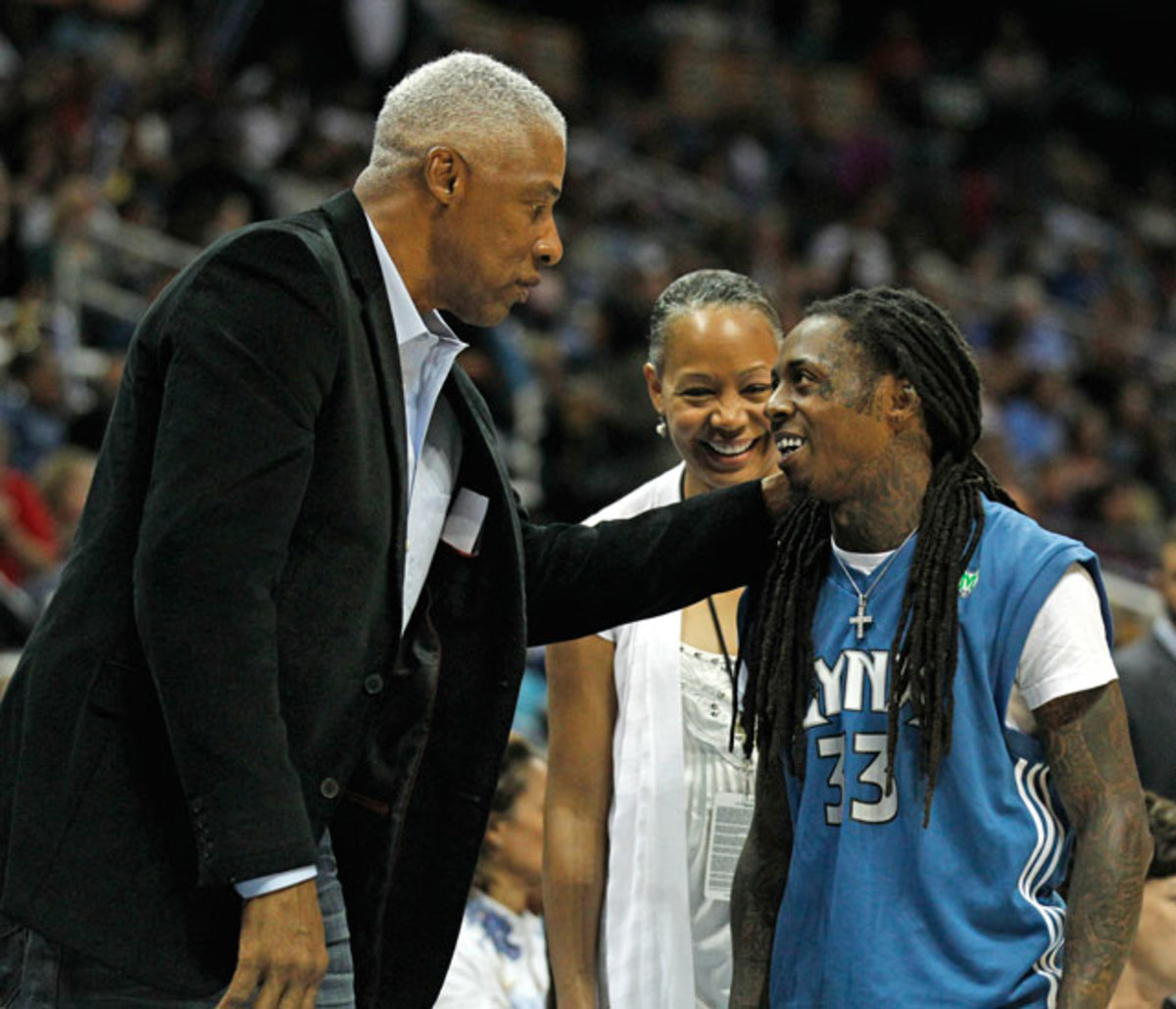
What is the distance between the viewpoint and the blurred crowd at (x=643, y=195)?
8.47 meters

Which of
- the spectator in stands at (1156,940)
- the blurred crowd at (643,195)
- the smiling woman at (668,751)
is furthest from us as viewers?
the blurred crowd at (643,195)

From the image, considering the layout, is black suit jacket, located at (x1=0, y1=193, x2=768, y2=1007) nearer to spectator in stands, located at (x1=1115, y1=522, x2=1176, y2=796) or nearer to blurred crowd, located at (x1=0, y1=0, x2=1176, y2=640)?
spectator in stands, located at (x1=1115, y1=522, x2=1176, y2=796)

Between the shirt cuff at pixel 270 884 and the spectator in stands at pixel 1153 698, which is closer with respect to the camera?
the shirt cuff at pixel 270 884

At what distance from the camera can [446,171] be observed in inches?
108

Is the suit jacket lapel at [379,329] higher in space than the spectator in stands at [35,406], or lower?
lower

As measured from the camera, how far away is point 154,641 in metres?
2.36

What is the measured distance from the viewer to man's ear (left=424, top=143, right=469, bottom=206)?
2738 mm

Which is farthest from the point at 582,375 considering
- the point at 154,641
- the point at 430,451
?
the point at 154,641

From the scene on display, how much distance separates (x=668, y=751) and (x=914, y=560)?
76 cm

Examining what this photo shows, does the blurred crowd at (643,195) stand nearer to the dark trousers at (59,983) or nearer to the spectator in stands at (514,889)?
the spectator in stands at (514,889)

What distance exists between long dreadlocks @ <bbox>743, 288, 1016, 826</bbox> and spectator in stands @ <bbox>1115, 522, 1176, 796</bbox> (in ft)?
6.57

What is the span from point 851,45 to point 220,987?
52.4 ft

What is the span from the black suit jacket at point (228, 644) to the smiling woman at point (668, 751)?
1.84 feet

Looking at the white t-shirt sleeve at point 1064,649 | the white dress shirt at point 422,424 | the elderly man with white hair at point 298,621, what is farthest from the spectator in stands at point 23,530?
the white t-shirt sleeve at point 1064,649
